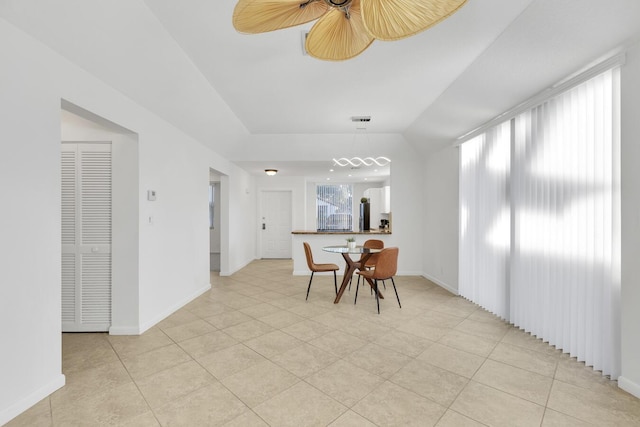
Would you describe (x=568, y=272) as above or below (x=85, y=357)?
above

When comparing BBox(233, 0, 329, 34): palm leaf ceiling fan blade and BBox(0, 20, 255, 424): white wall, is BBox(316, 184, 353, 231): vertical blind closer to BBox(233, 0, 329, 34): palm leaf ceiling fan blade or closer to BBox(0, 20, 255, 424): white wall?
BBox(0, 20, 255, 424): white wall

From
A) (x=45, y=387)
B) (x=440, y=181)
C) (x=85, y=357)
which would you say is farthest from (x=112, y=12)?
(x=440, y=181)

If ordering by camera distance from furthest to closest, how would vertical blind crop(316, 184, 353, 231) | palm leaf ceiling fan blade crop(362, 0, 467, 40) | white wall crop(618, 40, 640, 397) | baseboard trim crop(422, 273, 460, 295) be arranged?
vertical blind crop(316, 184, 353, 231), baseboard trim crop(422, 273, 460, 295), white wall crop(618, 40, 640, 397), palm leaf ceiling fan blade crop(362, 0, 467, 40)

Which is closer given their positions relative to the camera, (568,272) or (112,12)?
(112,12)

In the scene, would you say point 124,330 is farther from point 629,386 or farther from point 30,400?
point 629,386

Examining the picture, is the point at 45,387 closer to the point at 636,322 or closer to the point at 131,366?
the point at 131,366

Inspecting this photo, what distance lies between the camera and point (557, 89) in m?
2.54

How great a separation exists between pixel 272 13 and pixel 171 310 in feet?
11.9

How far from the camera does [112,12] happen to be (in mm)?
1975

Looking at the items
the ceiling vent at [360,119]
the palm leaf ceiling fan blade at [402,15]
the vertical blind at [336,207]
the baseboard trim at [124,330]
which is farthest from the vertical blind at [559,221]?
the vertical blind at [336,207]

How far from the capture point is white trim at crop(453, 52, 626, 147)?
2066 mm

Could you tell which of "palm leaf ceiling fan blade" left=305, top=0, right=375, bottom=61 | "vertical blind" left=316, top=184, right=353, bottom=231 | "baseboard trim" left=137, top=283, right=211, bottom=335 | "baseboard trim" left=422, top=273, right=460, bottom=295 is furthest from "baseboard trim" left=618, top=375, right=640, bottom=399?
"vertical blind" left=316, top=184, right=353, bottom=231

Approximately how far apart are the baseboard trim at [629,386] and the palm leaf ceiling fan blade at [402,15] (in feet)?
8.74

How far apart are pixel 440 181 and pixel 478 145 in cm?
123
